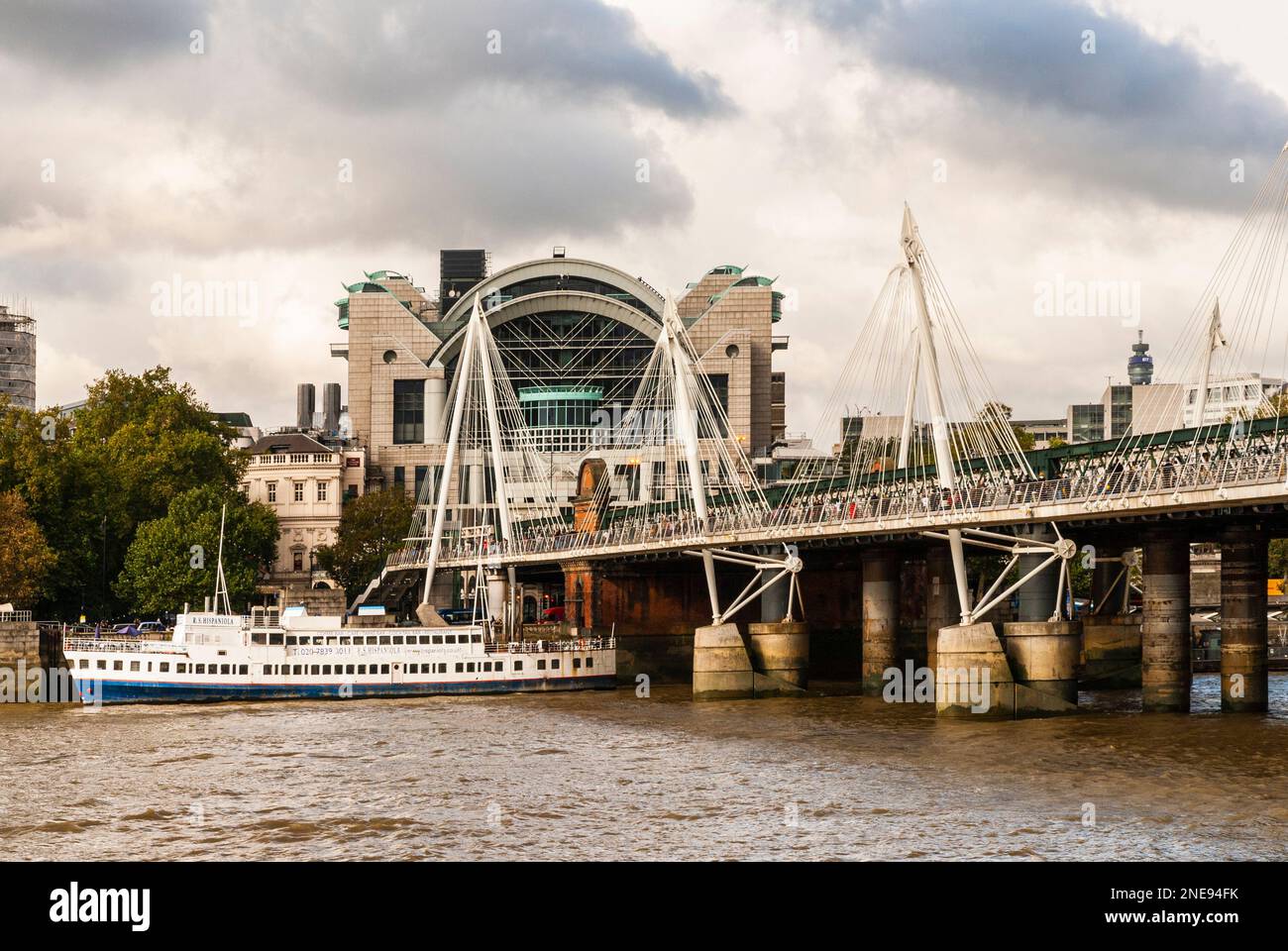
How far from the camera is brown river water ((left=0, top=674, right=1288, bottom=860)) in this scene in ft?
124

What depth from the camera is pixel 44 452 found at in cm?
10675

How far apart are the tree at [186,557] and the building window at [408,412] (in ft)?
129

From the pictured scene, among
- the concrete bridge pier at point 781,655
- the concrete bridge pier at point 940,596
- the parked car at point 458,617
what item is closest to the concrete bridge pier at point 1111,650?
the concrete bridge pier at point 940,596

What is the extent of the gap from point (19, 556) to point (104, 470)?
654 inches

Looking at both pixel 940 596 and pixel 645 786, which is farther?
pixel 940 596

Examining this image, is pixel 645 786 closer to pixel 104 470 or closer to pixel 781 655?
pixel 781 655

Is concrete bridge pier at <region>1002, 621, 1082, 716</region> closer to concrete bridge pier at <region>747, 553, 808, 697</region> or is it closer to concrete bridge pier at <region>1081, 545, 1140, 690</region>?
concrete bridge pier at <region>747, 553, 808, 697</region>

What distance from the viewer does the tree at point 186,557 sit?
10219 centimetres

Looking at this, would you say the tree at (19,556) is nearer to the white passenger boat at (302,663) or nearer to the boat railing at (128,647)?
the white passenger boat at (302,663)

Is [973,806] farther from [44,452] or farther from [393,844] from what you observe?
[44,452]

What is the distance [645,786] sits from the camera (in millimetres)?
47531

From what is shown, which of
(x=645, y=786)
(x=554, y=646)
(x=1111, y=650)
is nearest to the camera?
(x=645, y=786)

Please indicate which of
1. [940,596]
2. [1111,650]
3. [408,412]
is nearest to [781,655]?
[940,596]
